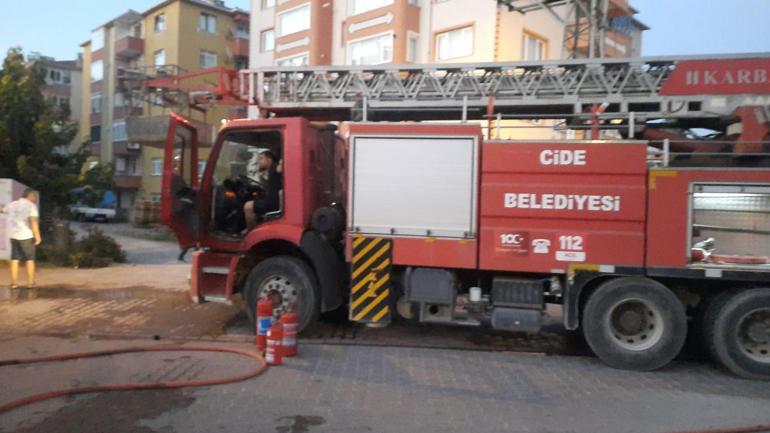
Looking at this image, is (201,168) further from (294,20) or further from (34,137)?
(294,20)

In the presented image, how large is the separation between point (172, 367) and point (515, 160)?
425 cm

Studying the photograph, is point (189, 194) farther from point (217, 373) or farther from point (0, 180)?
point (0, 180)

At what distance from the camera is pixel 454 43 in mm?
21469

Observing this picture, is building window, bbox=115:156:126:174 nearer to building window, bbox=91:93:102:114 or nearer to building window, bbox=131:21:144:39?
building window, bbox=91:93:102:114

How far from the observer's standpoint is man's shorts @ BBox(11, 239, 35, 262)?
35.6ft

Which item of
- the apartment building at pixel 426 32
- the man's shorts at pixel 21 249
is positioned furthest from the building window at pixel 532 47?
the man's shorts at pixel 21 249

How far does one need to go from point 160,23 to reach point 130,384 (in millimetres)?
41955

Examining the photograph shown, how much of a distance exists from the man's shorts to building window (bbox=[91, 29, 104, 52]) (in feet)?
139

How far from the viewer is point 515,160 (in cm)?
697

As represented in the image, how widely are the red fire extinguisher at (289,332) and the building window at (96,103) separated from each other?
47.6m

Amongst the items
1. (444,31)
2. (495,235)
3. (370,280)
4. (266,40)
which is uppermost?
(266,40)

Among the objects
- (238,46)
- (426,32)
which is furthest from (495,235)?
(238,46)

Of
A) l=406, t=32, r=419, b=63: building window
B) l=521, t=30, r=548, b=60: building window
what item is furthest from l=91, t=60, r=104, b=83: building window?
l=521, t=30, r=548, b=60: building window

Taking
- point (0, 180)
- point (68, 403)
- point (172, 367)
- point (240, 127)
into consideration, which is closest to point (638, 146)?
point (240, 127)
